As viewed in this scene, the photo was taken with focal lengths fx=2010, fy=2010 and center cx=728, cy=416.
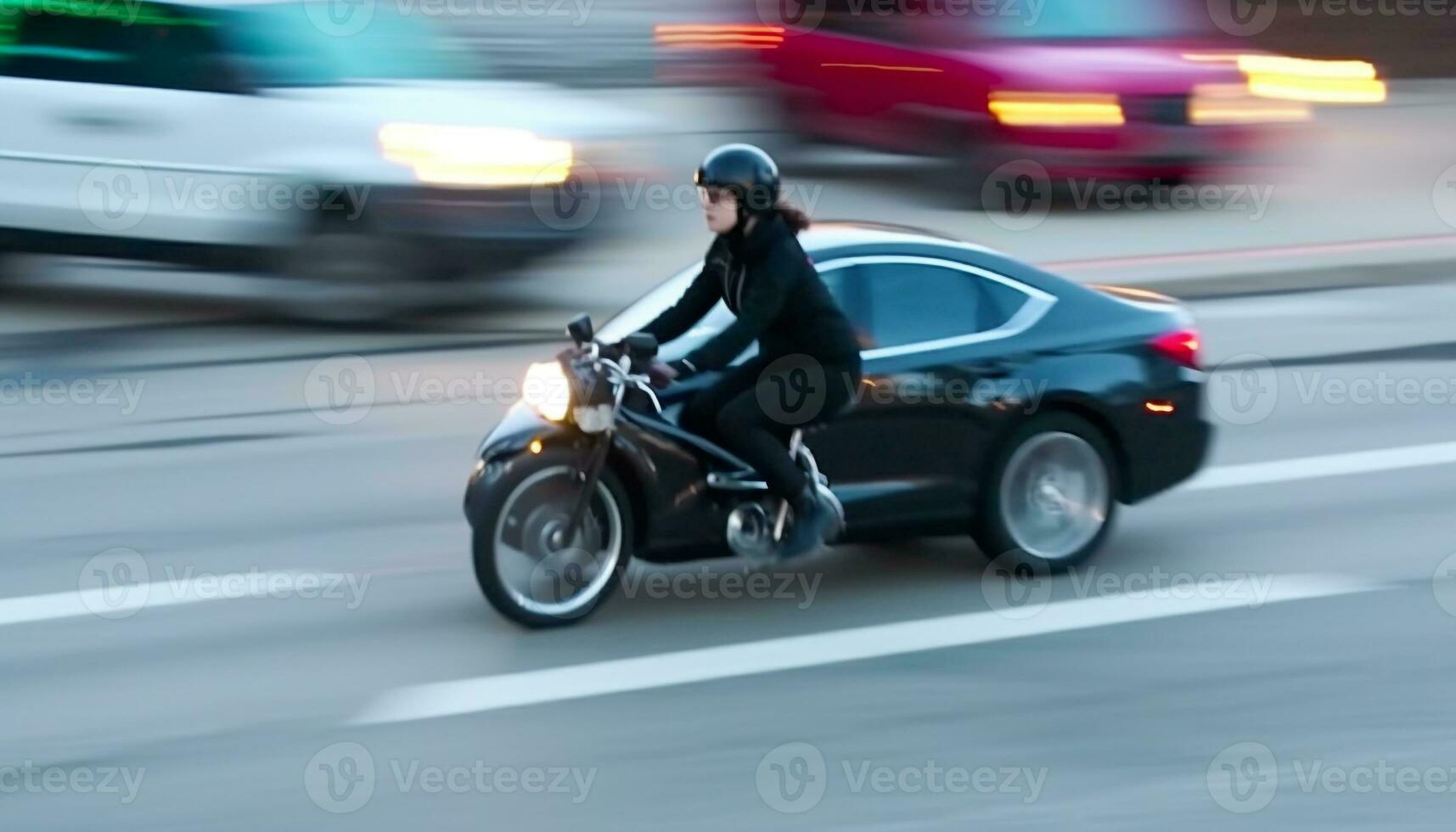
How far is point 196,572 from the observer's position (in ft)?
26.5

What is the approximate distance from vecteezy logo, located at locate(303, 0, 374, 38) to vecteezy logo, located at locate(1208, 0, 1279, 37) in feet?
49.5

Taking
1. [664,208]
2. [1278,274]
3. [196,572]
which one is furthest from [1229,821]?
[664,208]

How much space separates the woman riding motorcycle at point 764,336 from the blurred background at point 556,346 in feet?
2.30

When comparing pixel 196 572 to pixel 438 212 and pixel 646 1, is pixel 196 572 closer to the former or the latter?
pixel 438 212

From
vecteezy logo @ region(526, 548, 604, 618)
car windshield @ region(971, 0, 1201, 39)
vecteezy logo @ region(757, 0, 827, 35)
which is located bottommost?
vecteezy logo @ region(526, 548, 604, 618)

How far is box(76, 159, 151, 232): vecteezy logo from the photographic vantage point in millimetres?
11922

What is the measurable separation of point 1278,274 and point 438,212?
6.07 metres

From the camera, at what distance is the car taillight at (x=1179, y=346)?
26.6ft
